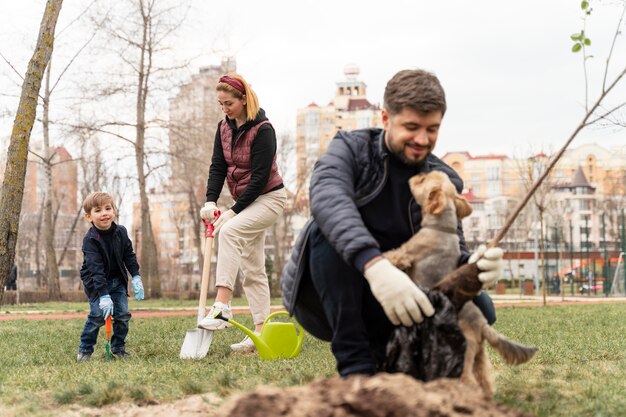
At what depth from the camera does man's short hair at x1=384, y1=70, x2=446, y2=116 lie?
116 inches

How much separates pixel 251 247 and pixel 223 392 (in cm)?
267

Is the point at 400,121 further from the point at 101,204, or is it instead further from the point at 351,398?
the point at 101,204

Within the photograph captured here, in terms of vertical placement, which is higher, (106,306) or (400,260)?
(400,260)

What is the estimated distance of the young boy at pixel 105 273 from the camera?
5.75 meters

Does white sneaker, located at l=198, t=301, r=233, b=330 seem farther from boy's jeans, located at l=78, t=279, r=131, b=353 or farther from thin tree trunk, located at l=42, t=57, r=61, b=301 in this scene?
thin tree trunk, located at l=42, t=57, r=61, b=301

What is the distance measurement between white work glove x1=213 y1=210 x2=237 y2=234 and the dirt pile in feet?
11.3

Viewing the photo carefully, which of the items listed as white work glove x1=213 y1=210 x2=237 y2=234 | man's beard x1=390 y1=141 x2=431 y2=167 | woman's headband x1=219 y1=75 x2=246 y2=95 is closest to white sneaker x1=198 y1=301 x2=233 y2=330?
white work glove x1=213 y1=210 x2=237 y2=234

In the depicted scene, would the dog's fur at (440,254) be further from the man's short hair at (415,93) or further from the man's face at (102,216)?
the man's face at (102,216)

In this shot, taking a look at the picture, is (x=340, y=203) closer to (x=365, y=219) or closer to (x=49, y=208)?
(x=365, y=219)

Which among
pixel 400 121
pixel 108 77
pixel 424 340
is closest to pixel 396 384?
pixel 424 340

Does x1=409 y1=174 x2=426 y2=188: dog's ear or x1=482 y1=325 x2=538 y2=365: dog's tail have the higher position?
x1=409 y1=174 x2=426 y2=188: dog's ear

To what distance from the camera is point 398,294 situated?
263 centimetres

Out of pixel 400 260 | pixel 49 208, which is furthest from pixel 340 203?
pixel 49 208

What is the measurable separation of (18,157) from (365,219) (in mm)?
5432
